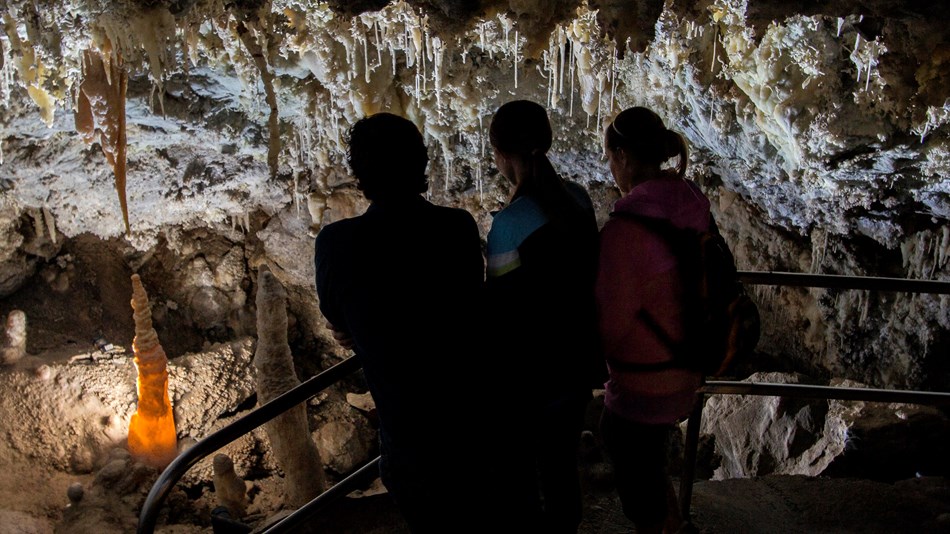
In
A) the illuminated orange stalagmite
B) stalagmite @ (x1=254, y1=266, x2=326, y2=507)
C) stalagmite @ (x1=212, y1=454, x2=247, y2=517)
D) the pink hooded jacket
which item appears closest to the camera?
the pink hooded jacket

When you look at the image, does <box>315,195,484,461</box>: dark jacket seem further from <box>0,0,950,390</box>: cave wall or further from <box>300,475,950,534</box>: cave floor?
<box>0,0,950,390</box>: cave wall

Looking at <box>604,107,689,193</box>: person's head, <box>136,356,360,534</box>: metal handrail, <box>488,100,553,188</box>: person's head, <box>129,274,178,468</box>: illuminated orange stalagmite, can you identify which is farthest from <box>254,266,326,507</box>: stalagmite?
<box>604,107,689,193</box>: person's head

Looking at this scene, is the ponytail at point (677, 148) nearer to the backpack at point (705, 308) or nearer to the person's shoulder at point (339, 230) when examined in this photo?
the backpack at point (705, 308)

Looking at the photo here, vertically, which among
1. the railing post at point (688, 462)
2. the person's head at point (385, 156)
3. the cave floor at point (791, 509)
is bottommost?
the cave floor at point (791, 509)

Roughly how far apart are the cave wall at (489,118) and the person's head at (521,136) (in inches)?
Result: 55.0

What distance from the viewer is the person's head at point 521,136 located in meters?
1.74

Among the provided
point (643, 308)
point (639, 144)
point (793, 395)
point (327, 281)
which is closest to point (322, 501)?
point (327, 281)

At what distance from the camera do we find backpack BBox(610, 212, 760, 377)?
1.69 meters

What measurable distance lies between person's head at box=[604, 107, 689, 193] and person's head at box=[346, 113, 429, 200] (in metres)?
0.62

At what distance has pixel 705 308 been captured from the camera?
1703mm

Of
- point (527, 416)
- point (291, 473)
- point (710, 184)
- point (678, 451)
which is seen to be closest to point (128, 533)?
point (291, 473)

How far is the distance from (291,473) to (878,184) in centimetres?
560

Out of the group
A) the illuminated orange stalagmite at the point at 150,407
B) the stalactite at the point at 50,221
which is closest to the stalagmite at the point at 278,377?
the illuminated orange stalagmite at the point at 150,407

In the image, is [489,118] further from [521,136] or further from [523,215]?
[523,215]
